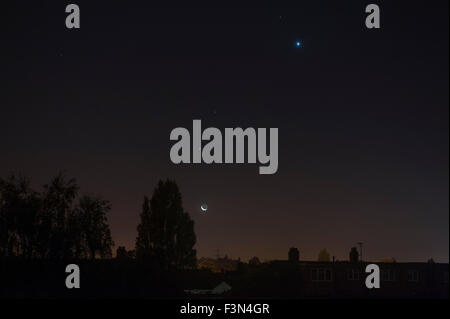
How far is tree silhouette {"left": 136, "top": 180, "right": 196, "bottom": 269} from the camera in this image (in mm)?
52125

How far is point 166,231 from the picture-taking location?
178 feet

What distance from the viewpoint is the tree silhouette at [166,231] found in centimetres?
5212

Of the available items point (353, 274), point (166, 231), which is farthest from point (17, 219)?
point (353, 274)

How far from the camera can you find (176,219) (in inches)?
2191

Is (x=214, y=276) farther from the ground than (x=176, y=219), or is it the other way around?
(x=176, y=219)

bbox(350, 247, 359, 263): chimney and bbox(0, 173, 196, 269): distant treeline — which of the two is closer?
bbox(0, 173, 196, 269): distant treeline

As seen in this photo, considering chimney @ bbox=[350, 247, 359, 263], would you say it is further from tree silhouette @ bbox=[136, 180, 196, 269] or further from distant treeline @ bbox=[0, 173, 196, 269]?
distant treeline @ bbox=[0, 173, 196, 269]

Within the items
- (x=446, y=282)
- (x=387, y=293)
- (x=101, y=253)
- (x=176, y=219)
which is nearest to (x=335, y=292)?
(x=387, y=293)

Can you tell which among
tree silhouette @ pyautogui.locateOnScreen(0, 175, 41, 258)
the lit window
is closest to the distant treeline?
tree silhouette @ pyautogui.locateOnScreen(0, 175, 41, 258)

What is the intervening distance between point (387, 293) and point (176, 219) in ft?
92.3

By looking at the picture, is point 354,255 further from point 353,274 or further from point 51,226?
point 51,226

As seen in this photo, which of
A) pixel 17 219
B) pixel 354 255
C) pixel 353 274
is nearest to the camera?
pixel 17 219

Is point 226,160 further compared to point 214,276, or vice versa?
point 214,276
